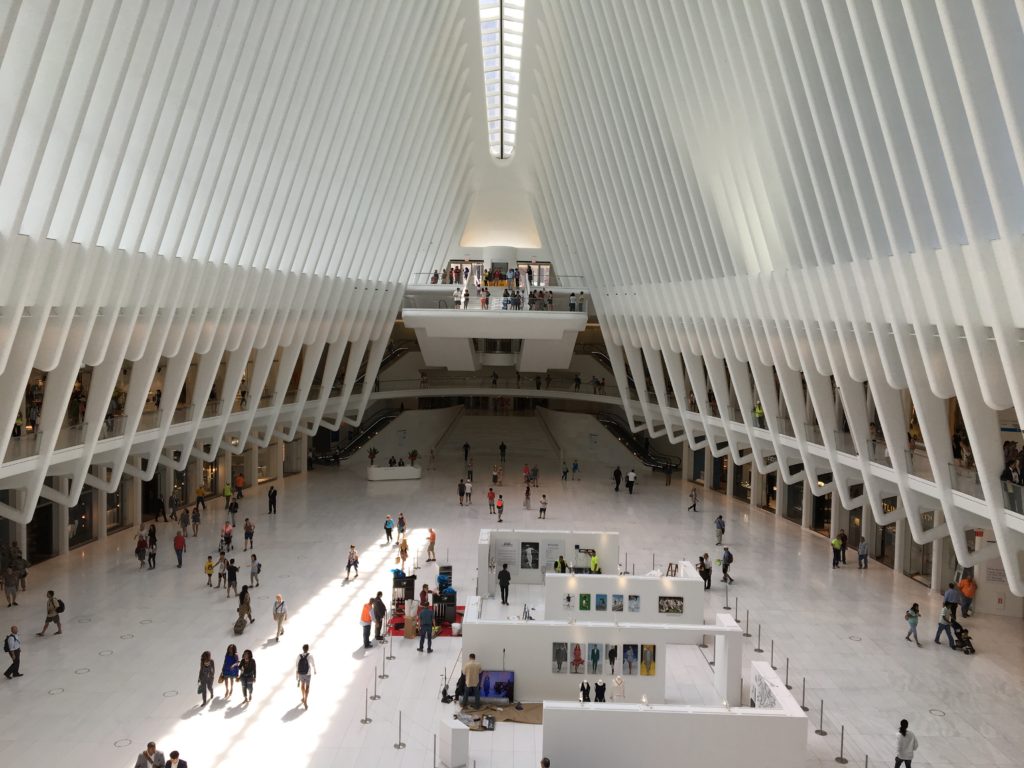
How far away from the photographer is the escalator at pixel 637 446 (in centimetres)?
3900

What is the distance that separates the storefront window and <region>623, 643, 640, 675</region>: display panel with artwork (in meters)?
16.4

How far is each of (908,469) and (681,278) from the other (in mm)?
10049

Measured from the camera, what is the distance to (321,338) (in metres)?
31.5

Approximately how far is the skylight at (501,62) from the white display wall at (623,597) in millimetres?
23513

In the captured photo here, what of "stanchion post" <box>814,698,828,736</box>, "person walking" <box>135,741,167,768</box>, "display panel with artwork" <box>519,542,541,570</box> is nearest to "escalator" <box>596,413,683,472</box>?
"display panel with artwork" <box>519,542,541,570</box>

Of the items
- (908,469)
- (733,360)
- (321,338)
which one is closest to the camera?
(908,469)

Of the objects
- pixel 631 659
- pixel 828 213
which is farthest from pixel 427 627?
pixel 828 213

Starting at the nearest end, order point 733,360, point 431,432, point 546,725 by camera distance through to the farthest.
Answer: point 546,725 < point 733,360 < point 431,432

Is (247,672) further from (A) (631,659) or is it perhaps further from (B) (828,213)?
(B) (828,213)

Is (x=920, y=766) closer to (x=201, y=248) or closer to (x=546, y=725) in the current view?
(x=546, y=725)

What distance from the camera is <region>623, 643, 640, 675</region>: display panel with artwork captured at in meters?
14.7

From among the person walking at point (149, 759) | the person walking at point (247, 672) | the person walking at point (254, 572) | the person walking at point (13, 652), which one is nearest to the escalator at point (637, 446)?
the person walking at point (254, 572)

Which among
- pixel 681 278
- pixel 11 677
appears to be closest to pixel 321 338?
pixel 681 278

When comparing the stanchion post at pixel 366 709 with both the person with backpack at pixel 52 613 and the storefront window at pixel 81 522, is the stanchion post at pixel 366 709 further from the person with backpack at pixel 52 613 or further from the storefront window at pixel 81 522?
the storefront window at pixel 81 522
